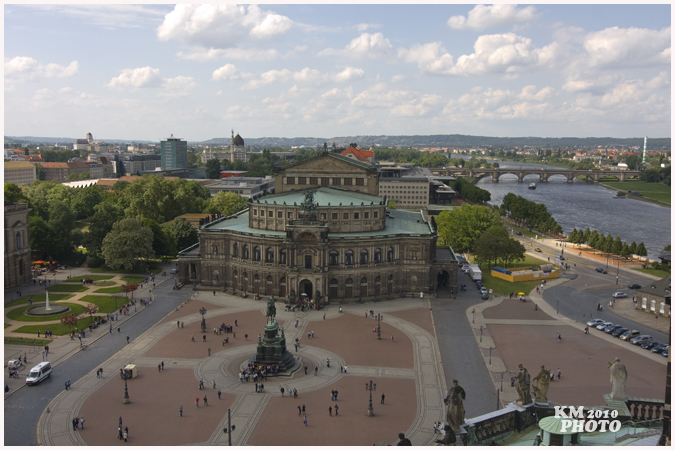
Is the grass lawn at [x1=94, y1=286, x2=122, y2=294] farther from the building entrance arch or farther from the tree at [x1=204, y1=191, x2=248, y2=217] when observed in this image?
the tree at [x1=204, y1=191, x2=248, y2=217]

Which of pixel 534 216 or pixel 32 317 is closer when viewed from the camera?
pixel 32 317

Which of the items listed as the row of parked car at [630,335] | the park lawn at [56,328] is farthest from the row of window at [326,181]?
the row of parked car at [630,335]

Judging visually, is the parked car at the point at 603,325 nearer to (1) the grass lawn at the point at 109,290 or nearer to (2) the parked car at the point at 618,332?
(2) the parked car at the point at 618,332

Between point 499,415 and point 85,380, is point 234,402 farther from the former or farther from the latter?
point 499,415

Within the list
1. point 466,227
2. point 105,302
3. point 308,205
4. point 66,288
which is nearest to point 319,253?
point 308,205

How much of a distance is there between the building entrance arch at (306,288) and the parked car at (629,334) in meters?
44.2

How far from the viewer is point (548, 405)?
2514cm

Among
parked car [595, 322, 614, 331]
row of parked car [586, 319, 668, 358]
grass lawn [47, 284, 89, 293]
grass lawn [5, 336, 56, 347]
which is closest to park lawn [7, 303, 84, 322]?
grass lawn [5, 336, 56, 347]

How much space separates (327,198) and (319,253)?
1355 centimetres

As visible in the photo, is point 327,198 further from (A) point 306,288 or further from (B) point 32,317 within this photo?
(B) point 32,317

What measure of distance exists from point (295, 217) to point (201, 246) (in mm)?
17539

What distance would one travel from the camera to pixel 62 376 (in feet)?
183

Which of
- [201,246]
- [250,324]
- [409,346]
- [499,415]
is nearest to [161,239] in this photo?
[201,246]

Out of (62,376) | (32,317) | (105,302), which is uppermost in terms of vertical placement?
(105,302)
